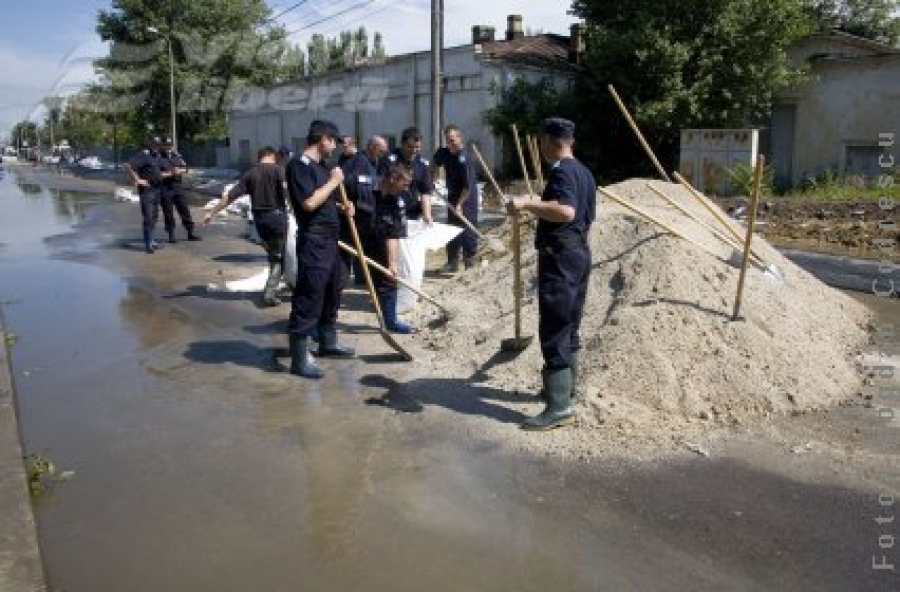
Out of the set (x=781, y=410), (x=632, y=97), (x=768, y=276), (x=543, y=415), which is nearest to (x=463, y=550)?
(x=543, y=415)

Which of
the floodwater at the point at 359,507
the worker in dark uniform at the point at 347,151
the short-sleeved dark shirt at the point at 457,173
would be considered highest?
the worker in dark uniform at the point at 347,151

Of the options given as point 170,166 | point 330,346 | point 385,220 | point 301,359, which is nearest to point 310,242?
point 301,359

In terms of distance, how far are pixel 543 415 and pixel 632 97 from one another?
1751 centimetres

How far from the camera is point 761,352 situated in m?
5.25

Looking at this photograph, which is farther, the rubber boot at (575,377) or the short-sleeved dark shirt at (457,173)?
the short-sleeved dark shirt at (457,173)

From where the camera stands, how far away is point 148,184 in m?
12.3

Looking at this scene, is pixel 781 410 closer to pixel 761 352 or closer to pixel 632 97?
pixel 761 352

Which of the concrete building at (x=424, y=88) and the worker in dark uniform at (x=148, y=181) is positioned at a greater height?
the concrete building at (x=424, y=88)

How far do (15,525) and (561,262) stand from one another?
306 cm

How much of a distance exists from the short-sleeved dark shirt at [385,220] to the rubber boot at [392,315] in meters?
0.31

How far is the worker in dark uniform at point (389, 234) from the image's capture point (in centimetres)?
700

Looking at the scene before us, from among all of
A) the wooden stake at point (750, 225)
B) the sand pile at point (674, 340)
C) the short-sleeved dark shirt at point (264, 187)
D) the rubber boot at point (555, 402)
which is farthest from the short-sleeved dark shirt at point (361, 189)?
the wooden stake at point (750, 225)

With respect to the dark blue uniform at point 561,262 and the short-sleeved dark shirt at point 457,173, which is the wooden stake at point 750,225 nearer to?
the dark blue uniform at point 561,262

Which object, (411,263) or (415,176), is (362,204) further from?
(415,176)
